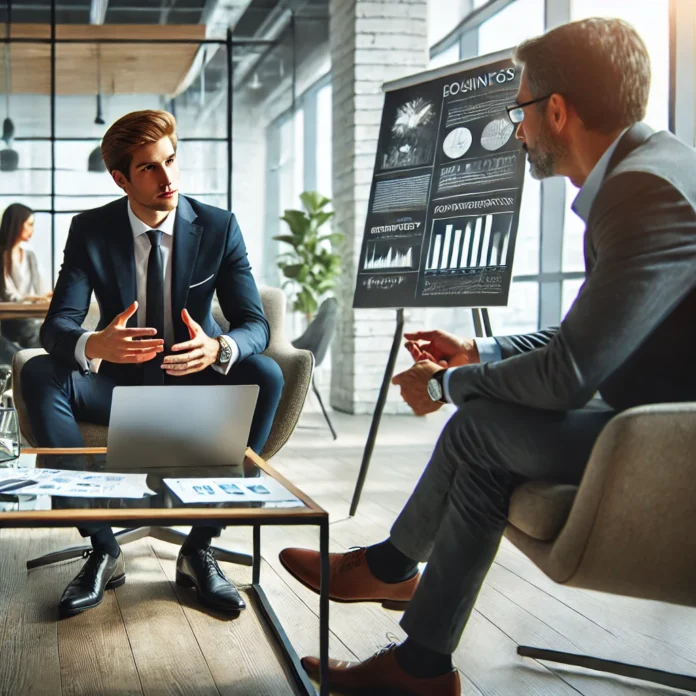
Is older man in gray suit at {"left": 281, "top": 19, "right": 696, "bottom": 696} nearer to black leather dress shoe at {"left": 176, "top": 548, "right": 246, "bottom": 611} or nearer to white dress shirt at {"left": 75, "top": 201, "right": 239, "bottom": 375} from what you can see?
black leather dress shoe at {"left": 176, "top": 548, "right": 246, "bottom": 611}

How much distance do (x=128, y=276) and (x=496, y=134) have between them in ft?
4.52

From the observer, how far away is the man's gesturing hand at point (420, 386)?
5.15 feet

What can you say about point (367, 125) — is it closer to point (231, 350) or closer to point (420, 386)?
point (231, 350)

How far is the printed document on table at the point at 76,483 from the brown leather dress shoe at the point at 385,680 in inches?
18.9

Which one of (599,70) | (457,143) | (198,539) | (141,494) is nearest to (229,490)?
(141,494)

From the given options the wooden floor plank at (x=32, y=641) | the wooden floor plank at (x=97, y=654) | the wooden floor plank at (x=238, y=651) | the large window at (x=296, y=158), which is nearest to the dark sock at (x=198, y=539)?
the wooden floor plank at (x=238, y=651)

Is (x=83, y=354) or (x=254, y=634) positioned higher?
(x=83, y=354)

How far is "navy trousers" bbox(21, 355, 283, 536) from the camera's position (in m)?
2.08

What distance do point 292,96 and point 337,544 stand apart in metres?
6.31

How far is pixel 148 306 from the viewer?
2303mm

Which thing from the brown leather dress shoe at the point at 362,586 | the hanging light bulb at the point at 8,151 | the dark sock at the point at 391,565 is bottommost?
the brown leather dress shoe at the point at 362,586

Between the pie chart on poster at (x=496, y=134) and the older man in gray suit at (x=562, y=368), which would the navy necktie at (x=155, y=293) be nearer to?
the older man in gray suit at (x=562, y=368)

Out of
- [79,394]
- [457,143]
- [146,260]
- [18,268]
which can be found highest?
[457,143]

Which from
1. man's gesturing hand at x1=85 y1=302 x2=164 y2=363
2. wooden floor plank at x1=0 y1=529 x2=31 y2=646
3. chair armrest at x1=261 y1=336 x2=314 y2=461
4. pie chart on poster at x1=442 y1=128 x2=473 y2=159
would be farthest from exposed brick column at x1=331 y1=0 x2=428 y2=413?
man's gesturing hand at x1=85 y1=302 x2=164 y2=363
